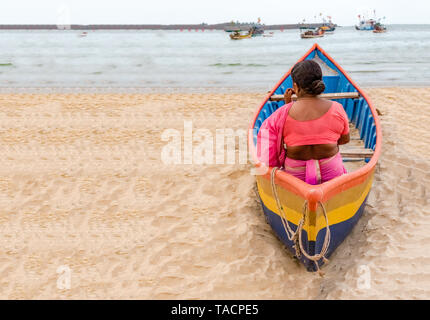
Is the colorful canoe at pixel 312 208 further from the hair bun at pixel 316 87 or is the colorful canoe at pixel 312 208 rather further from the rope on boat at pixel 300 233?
the hair bun at pixel 316 87

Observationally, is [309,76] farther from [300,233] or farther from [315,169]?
[300,233]

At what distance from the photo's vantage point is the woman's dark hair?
2928 mm

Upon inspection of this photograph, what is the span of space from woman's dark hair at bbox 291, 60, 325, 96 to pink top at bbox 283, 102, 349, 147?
207 millimetres

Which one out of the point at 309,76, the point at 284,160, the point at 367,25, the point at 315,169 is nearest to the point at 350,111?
the point at 284,160

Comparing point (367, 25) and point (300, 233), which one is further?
point (367, 25)

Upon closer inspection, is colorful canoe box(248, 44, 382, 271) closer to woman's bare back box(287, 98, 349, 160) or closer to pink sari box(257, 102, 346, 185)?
pink sari box(257, 102, 346, 185)

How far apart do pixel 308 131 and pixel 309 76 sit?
1.39 ft

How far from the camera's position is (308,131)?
302cm

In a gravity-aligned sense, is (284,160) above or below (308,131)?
below

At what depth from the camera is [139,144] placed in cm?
678

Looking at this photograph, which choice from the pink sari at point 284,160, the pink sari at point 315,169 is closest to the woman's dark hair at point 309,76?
the pink sari at point 284,160

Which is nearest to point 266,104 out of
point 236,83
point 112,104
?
point 112,104

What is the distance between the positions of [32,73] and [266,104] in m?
16.6

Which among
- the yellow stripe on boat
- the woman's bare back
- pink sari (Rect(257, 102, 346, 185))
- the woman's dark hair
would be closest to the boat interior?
the yellow stripe on boat
